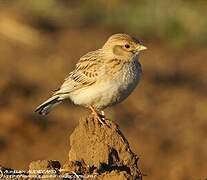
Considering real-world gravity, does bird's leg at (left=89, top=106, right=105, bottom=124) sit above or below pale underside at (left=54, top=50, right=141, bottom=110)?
below

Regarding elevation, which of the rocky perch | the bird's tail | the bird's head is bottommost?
the rocky perch

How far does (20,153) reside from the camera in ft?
50.3

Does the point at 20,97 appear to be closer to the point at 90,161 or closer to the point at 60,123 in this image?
the point at 60,123

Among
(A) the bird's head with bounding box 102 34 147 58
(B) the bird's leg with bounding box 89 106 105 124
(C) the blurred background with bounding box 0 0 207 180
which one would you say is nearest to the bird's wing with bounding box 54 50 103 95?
(A) the bird's head with bounding box 102 34 147 58

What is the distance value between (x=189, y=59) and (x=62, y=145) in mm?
9330

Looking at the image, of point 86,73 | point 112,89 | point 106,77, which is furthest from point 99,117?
point 86,73

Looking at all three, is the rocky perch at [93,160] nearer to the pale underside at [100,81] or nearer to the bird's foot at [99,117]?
the bird's foot at [99,117]

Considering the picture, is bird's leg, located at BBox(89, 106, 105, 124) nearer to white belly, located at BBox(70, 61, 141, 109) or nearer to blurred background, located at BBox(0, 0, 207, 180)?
white belly, located at BBox(70, 61, 141, 109)

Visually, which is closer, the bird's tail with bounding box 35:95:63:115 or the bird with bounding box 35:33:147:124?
the bird with bounding box 35:33:147:124

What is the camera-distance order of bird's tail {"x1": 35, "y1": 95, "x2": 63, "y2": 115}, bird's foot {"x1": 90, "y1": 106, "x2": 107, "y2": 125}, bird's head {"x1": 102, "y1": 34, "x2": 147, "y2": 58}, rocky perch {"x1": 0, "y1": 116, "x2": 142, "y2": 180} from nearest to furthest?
rocky perch {"x1": 0, "y1": 116, "x2": 142, "y2": 180} → bird's foot {"x1": 90, "y1": 106, "x2": 107, "y2": 125} → bird's head {"x1": 102, "y1": 34, "x2": 147, "y2": 58} → bird's tail {"x1": 35, "y1": 95, "x2": 63, "y2": 115}

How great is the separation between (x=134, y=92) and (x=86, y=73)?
9.85 metres

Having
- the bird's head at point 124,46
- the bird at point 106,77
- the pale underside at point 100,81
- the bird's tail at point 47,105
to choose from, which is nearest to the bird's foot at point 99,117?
the bird at point 106,77

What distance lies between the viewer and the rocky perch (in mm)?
7891

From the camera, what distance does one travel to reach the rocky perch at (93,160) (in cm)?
789
